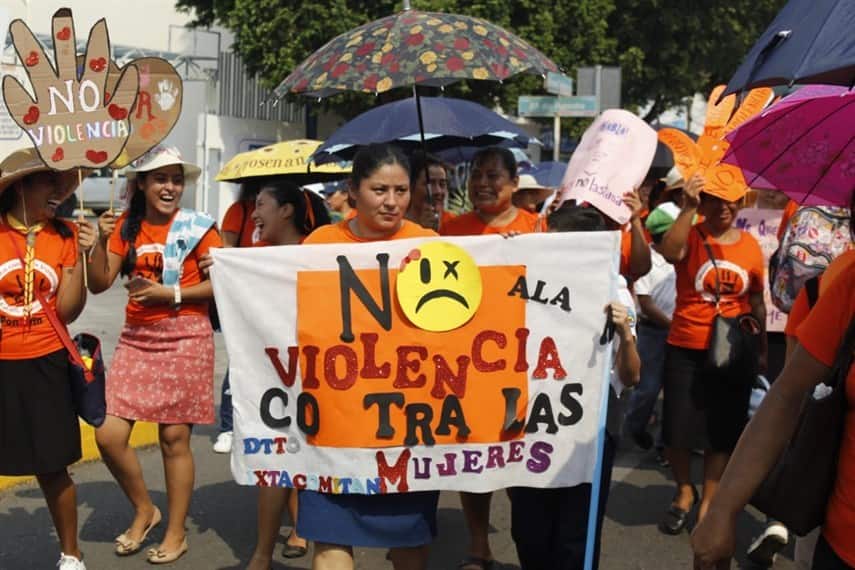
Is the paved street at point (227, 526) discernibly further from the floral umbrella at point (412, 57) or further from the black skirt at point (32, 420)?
the floral umbrella at point (412, 57)

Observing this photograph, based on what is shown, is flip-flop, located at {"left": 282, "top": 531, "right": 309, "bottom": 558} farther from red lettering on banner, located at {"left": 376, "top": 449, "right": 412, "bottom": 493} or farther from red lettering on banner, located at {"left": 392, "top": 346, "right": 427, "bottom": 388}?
red lettering on banner, located at {"left": 392, "top": 346, "right": 427, "bottom": 388}

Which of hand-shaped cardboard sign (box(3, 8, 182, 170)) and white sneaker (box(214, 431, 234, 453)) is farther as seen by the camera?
white sneaker (box(214, 431, 234, 453))

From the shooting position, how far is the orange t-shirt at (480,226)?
5.34m

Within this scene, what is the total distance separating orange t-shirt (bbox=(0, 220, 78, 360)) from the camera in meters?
4.69

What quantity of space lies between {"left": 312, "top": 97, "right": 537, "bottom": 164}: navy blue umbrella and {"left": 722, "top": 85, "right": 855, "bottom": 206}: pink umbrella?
2.98 meters

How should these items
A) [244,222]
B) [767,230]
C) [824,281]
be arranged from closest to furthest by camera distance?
[824,281] → [244,222] → [767,230]

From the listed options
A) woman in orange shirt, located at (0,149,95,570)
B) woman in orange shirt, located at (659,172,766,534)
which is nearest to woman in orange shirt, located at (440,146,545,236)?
woman in orange shirt, located at (659,172,766,534)

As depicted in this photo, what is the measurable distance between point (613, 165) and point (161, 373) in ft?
7.45

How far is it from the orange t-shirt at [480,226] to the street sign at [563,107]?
6.45 meters

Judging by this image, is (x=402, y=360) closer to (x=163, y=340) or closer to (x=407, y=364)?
(x=407, y=364)

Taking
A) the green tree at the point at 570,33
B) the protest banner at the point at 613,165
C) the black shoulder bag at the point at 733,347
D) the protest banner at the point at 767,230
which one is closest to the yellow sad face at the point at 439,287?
the protest banner at the point at 613,165

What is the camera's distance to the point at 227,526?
5988 millimetres

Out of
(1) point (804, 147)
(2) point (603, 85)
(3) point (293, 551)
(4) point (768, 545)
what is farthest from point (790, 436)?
(2) point (603, 85)

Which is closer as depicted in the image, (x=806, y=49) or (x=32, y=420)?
(x=806, y=49)
